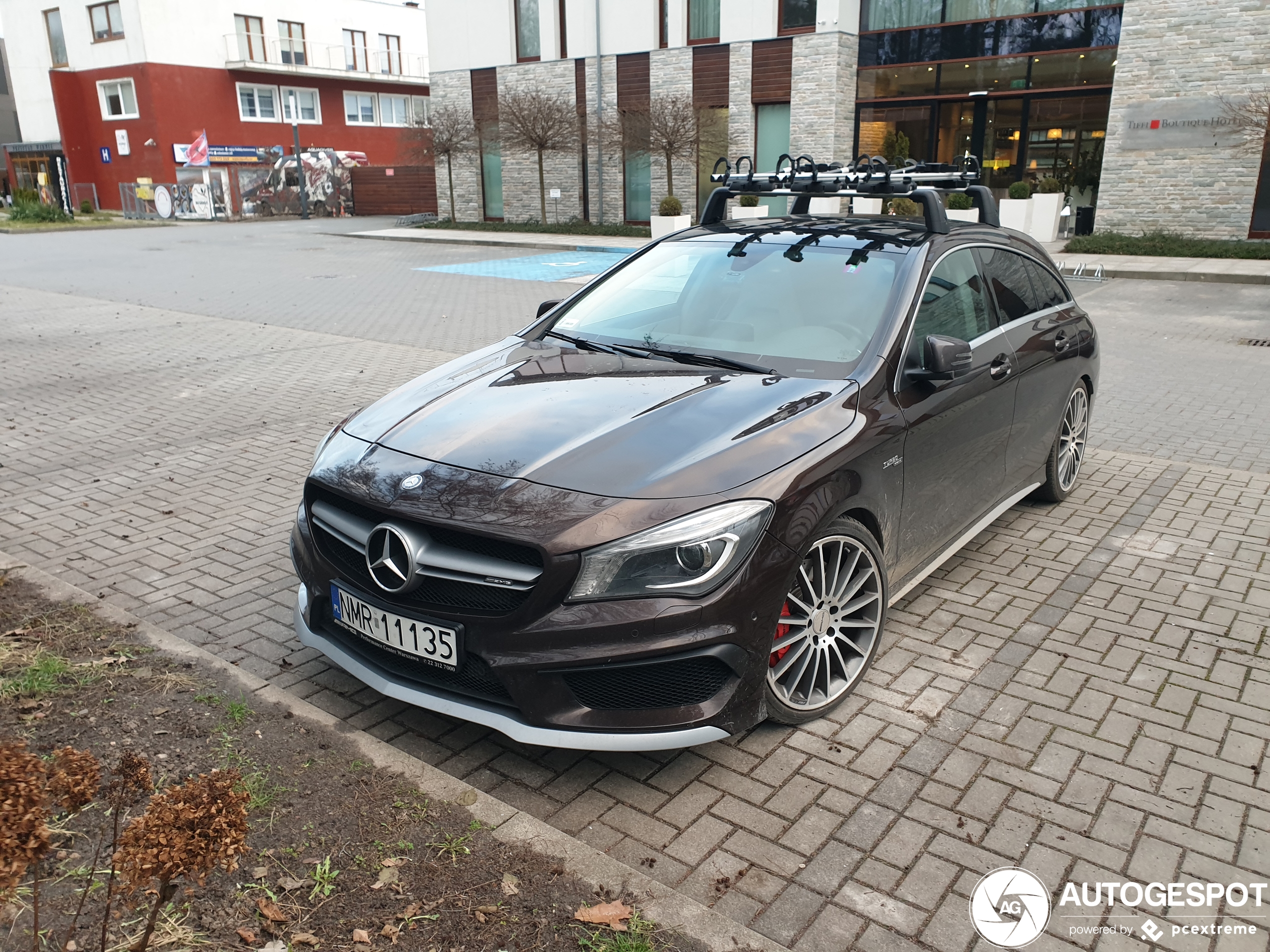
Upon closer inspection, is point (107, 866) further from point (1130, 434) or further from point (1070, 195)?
point (1070, 195)

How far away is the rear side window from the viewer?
196 inches

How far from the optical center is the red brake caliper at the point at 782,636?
3.33 metres

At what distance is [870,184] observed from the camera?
4.94 meters

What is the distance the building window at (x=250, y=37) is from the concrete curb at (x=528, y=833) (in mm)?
50764

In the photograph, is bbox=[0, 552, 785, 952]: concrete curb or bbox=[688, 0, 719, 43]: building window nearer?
bbox=[0, 552, 785, 952]: concrete curb

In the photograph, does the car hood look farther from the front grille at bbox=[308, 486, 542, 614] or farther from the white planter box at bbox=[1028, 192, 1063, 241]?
the white planter box at bbox=[1028, 192, 1063, 241]

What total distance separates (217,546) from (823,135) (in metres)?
24.3

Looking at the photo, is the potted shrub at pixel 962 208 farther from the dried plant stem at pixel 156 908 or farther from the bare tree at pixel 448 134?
the dried plant stem at pixel 156 908

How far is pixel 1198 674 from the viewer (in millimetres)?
3998

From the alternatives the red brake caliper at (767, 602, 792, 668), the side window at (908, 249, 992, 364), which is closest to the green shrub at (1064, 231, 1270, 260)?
the side window at (908, 249, 992, 364)

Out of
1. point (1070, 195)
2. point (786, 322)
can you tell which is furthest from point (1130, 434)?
point (1070, 195)

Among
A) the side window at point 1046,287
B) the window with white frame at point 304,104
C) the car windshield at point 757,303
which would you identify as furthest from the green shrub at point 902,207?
the window with white frame at point 304,104

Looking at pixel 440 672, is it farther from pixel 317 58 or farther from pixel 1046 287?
pixel 317 58

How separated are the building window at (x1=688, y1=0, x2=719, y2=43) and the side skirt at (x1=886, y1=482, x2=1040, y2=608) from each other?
84.6 ft
